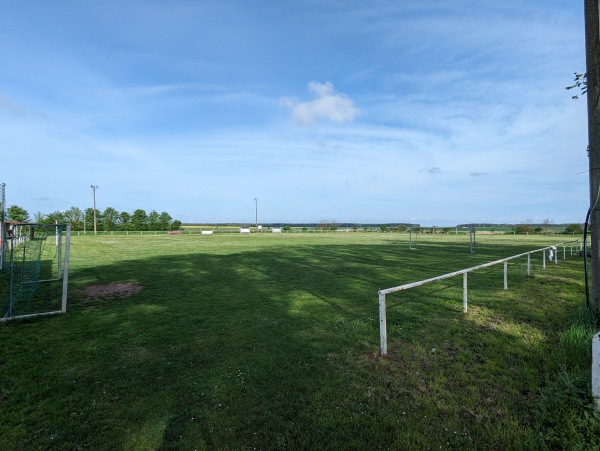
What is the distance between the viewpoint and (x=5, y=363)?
5129 mm

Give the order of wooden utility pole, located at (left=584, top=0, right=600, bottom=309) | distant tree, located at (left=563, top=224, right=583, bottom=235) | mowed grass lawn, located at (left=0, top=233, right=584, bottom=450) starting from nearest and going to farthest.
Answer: mowed grass lawn, located at (left=0, top=233, right=584, bottom=450) < wooden utility pole, located at (left=584, top=0, right=600, bottom=309) < distant tree, located at (left=563, top=224, right=583, bottom=235)

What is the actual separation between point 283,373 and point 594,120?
19.6 feet

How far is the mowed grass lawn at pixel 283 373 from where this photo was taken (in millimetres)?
3252

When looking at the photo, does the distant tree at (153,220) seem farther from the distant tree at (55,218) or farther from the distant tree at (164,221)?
the distant tree at (55,218)

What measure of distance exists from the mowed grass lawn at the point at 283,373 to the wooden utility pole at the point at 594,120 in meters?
1.45

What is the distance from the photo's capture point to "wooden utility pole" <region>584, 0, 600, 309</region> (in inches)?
197

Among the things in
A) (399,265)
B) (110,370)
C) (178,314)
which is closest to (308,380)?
(110,370)

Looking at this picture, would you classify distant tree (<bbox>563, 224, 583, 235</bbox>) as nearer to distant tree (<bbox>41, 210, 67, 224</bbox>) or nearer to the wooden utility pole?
the wooden utility pole

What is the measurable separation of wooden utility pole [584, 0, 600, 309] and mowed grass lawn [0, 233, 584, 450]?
1445 millimetres

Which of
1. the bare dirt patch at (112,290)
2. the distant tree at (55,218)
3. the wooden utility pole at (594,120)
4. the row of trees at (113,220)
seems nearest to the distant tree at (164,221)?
the row of trees at (113,220)

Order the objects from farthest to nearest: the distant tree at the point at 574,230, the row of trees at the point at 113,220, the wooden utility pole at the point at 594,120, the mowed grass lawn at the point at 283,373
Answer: the row of trees at the point at 113,220 → the distant tree at the point at 574,230 → the wooden utility pole at the point at 594,120 → the mowed grass lawn at the point at 283,373

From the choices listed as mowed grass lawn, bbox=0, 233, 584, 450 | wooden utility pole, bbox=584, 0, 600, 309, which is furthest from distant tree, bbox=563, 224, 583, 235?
wooden utility pole, bbox=584, 0, 600, 309

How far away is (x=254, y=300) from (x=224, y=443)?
6220mm

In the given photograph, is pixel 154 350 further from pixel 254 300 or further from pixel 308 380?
pixel 254 300
